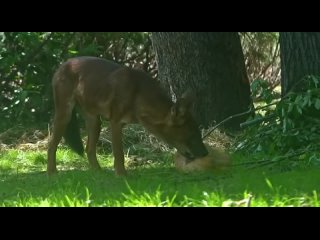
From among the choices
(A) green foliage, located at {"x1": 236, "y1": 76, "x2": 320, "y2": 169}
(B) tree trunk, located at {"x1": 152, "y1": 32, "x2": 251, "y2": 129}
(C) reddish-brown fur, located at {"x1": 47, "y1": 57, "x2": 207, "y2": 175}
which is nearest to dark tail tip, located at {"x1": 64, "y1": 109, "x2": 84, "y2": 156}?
(C) reddish-brown fur, located at {"x1": 47, "y1": 57, "x2": 207, "y2": 175}

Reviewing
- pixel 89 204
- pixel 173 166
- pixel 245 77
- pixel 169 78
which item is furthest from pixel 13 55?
pixel 89 204

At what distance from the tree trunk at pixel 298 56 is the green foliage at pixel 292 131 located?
278mm

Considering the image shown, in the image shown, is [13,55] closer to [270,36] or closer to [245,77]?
[245,77]

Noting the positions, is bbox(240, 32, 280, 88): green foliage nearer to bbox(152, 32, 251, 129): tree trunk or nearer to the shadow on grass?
bbox(152, 32, 251, 129): tree trunk

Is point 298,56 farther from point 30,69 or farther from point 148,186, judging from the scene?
point 30,69

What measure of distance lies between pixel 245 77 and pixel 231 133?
1.37m

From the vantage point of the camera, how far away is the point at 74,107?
921 centimetres

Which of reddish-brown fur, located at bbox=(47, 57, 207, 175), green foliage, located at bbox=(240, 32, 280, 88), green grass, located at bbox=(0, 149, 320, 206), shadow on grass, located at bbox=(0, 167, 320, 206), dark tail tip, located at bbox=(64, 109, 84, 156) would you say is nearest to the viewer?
green grass, located at bbox=(0, 149, 320, 206)

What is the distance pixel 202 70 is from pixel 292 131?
3.03 m

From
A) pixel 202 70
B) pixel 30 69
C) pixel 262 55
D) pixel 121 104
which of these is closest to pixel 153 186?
pixel 121 104

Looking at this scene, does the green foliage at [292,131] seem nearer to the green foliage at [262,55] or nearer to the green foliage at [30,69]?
the green foliage at [30,69]

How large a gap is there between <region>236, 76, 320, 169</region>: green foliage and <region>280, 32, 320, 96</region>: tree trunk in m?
0.28

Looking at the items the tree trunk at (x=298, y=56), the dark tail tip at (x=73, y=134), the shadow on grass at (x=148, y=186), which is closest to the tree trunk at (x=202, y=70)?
the tree trunk at (x=298, y=56)

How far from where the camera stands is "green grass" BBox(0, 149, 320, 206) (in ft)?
19.6
